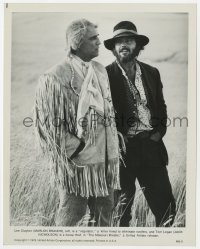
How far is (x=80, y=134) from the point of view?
3.48ft

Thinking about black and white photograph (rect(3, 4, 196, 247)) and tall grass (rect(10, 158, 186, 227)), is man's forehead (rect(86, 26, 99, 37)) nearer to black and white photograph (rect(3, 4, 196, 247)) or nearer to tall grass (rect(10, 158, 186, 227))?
black and white photograph (rect(3, 4, 196, 247))

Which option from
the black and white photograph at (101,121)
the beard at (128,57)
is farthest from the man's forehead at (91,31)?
the beard at (128,57)

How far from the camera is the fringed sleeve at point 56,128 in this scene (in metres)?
1.06

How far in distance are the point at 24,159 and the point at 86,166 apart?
211 millimetres

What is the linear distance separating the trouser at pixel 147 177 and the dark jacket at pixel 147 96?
37 millimetres

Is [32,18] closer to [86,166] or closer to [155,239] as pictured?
[86,166]

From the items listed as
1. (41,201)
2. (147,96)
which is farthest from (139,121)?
(41,201)

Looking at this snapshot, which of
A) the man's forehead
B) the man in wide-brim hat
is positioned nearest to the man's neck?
the man in wide-brim hat

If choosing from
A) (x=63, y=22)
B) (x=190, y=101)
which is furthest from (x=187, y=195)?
(x=63, y=22)

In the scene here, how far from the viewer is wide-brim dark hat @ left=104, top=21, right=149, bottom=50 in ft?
3.52

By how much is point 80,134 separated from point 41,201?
262mm

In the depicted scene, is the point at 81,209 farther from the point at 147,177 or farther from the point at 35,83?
the point at 35,83

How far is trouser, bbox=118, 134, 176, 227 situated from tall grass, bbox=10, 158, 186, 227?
17 mm

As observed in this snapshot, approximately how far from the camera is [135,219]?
1074 millimetres
